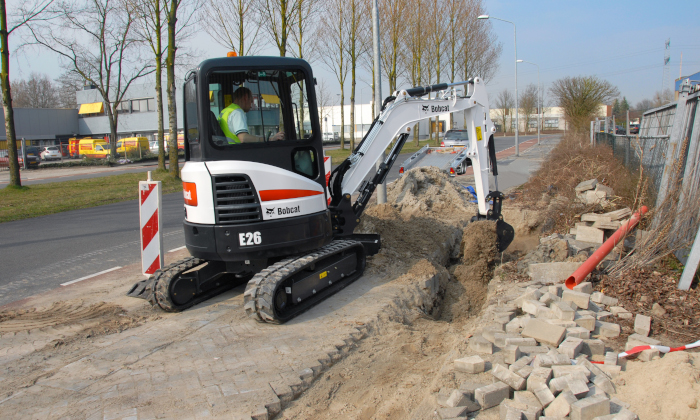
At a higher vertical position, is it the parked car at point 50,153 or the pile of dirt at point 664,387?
the parked car at point 50,153

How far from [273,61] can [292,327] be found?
9.06 ft

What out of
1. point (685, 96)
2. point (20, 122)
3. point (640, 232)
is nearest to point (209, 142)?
point (640, 232)

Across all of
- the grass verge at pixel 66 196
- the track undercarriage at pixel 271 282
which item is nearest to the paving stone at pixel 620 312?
the track undercarriage at pixel 271 282

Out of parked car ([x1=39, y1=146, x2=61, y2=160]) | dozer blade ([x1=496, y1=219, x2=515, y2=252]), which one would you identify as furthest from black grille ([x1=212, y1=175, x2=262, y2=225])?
A: parked car ([x1=39, y1=146, x2=61, y2=160])

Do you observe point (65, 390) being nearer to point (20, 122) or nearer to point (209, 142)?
point (209, 142)

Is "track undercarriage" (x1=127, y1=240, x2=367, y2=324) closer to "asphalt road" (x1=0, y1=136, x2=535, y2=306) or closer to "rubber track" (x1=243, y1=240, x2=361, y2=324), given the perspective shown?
"rubber track" (x1=243, y1=240, x2=361, y2=324)

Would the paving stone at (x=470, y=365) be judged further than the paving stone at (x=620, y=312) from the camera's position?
No

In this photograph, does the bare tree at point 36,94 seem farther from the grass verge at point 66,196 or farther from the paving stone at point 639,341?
the paving stone at point 639,341

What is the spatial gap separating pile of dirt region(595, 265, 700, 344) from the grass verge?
12614 mm

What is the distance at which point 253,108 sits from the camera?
534cm

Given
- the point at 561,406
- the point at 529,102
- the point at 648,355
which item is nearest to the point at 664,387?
the point at 648,355

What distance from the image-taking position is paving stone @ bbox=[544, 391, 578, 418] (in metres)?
3.16

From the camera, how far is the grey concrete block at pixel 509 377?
11.4ft

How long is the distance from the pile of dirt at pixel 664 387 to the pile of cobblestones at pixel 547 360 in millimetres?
83
